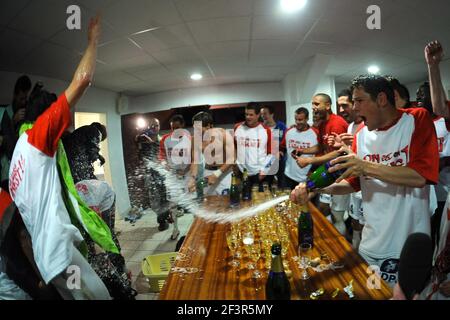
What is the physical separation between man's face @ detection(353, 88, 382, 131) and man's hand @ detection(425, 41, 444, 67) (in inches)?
6.7

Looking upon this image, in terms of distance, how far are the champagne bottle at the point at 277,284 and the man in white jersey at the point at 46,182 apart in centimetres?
50

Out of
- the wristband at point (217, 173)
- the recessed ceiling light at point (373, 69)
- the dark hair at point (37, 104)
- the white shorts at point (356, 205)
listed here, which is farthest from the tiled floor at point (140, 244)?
the white shorts at point (356, 205)

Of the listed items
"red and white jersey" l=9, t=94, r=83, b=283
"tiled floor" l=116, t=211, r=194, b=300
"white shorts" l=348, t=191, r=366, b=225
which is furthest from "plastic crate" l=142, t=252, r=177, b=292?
"white shorts" l=348, t=191, r=366, b=225

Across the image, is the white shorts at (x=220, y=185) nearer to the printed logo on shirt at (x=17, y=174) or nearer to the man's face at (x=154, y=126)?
the man's face at (x=154, y=126)

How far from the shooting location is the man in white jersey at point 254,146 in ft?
2.20

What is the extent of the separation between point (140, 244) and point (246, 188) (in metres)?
0.59

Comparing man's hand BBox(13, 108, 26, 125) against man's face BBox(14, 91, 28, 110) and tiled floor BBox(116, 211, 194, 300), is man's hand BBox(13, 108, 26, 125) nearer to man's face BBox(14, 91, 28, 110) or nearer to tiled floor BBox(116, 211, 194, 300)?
man's face BBox(14, 91, 28, 110)

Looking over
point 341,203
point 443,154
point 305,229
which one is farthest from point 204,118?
point 341,203

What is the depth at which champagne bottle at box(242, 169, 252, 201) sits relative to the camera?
94 centimetres

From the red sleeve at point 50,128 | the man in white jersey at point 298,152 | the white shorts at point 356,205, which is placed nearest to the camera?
the red sleeve at point 50,128

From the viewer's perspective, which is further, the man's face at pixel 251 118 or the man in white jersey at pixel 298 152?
the man in white jersey at pixel 298 152

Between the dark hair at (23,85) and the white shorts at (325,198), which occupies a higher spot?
the dark hair at (23,85)
